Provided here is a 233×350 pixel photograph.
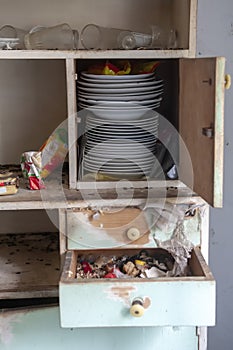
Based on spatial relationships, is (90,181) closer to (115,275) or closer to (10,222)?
(115,275)

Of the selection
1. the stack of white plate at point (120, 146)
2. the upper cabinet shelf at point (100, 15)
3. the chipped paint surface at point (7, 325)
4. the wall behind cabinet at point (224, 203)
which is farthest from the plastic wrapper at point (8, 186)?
the wall behind cabinet at point (224, 203)

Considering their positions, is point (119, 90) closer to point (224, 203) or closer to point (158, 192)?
point (158, 192)

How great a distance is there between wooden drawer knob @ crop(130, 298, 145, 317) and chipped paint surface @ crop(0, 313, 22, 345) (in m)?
0.28

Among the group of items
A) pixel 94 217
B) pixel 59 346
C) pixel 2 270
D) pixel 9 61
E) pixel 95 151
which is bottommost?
pixel 59 346

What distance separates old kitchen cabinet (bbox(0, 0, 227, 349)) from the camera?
33.1 inches

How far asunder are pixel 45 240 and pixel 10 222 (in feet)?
0.36

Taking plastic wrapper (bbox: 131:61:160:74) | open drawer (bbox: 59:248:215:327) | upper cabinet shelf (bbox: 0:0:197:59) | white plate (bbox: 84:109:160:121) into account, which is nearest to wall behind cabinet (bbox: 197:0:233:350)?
upper cabinet shelf (bbox: 0:0:197:59)

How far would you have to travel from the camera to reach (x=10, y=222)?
1300 mm

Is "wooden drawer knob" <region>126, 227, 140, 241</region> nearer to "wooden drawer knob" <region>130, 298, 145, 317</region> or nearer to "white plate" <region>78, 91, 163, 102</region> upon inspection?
"wooden drawer knob" <region>130, 298, 145, 317</region>

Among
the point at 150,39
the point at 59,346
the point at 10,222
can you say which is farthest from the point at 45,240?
the point at 150,39

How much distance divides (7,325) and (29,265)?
0.45 ft

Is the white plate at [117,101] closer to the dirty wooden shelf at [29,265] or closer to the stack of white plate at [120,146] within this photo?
the stack of white plate at [120,146]

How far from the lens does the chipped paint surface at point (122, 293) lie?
34.8 inches

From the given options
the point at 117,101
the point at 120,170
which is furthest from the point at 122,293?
the point at 117,101
